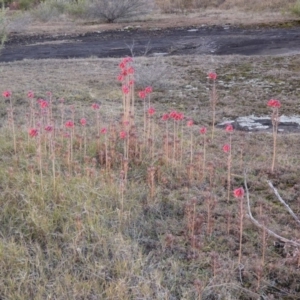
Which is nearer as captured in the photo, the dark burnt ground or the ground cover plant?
the ground cover plant

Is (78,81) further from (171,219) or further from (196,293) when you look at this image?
(196,293)

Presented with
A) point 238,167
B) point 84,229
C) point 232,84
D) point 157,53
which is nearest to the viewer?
point 84,229

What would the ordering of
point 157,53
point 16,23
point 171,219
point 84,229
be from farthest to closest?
1. point 16,23
2. point 157,53
3. point 171,219
4. point 84,229

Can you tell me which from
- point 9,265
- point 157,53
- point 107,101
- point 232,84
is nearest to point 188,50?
point 157,53

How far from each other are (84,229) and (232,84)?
6127mm

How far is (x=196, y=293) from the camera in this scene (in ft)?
9.58

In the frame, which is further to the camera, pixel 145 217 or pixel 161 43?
pixel 161 43

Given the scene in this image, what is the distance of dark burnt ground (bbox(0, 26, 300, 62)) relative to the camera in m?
13.2

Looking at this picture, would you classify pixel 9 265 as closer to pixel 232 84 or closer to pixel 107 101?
pixel 107 101

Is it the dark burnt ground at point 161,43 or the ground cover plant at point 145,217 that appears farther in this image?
the dark burnt ground at point 161,43

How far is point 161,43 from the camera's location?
14.8 meters

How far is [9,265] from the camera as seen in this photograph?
3098mm

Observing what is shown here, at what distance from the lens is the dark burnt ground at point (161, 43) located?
518 inches

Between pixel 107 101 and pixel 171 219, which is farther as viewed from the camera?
pixel 107 101
